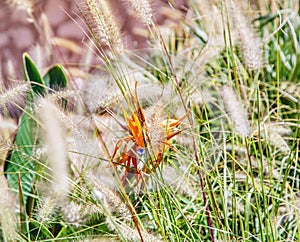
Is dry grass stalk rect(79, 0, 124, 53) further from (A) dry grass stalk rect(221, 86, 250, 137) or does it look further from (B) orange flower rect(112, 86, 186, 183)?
(A) dry grass stalk rect(221, 86, 250, 137)

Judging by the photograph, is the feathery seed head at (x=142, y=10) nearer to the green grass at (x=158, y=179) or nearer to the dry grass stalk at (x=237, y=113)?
the green grass at (x=158, y=179)

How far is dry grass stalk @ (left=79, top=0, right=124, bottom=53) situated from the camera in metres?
0.79

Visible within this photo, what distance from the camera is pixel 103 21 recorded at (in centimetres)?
80

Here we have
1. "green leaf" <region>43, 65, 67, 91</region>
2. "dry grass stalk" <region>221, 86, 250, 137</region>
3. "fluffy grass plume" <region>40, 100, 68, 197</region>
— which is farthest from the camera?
"green leaf" <region>43, 65, 67, 91</region>

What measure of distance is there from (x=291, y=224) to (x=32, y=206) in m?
0.46

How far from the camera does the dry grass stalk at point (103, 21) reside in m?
0.79

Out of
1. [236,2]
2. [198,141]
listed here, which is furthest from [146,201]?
[236,2]

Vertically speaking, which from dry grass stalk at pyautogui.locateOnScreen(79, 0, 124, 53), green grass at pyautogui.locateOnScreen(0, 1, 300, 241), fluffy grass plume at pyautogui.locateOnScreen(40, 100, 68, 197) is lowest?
green grass at pyautogui.locateOnScreen(0, 1, 300, 241)

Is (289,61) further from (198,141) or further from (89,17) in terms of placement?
(89,17)

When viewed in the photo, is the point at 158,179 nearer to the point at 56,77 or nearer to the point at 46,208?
the point at 46,208

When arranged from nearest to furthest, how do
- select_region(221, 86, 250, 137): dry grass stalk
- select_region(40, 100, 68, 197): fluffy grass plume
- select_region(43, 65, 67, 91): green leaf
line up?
select_region(40, 100, 68, 197): fluffy grass plume, select_region(221, 86, 250, 137): dry grass stalk, select_region(43, 65, 67, 91): green leaf

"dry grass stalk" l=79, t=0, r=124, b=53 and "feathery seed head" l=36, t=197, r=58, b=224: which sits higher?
"dry grass stalk" l=79, t=0, r=124, b=53

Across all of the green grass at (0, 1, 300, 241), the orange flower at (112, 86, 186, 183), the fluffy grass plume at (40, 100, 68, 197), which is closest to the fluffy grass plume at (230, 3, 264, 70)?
the green grass at (0, 1, 300, 241)

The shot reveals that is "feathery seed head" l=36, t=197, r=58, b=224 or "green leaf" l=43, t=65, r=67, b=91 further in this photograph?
"green leaf" l=43, t=65, r=67, b=91
